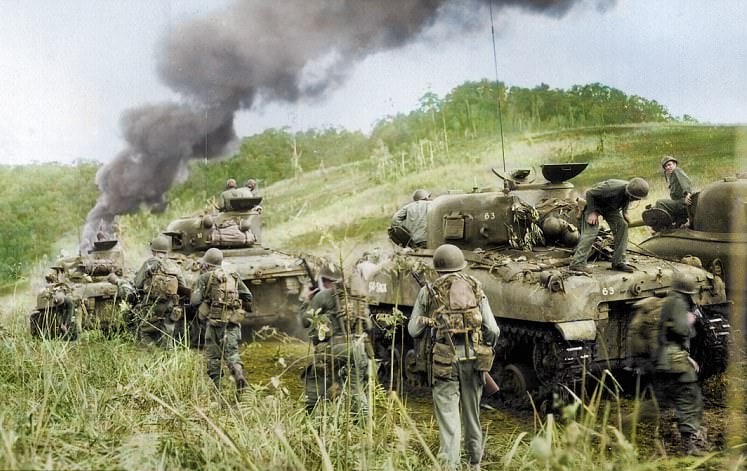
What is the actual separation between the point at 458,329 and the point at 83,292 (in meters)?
6.85

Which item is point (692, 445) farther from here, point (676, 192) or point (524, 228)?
point (676, 192)

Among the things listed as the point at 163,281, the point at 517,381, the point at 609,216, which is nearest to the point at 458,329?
the point at 517,381

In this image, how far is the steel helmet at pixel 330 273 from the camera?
655cm

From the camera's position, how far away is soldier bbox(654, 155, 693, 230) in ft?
32.6

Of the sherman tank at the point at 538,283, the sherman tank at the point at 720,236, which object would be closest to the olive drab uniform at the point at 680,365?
the sherman tank at the point at 538,283

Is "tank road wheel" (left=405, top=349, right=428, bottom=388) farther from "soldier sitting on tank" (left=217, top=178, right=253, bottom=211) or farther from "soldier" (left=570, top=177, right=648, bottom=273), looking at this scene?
"soldier sitting on tank" (left=217, top=178, right=253, bottom=211)

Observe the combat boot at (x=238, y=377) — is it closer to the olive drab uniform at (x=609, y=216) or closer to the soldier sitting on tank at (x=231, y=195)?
the olive drab uniform at (x=609, y=216)

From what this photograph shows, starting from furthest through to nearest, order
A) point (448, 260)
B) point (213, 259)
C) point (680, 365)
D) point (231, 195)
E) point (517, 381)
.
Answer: point (231, 195), point (213, 259), point (517, 381), point (680, 365), point (448, 260)

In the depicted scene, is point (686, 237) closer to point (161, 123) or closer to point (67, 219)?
point (161, 123)

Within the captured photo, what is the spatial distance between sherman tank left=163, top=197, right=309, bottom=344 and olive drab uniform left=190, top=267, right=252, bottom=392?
9.09 feet

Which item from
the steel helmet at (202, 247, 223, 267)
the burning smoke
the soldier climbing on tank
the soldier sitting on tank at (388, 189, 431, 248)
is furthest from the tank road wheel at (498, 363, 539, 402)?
the burning smoke

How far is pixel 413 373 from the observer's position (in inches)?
368

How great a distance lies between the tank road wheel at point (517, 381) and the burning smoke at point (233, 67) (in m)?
6.93

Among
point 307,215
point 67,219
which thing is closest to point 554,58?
point 307,215
